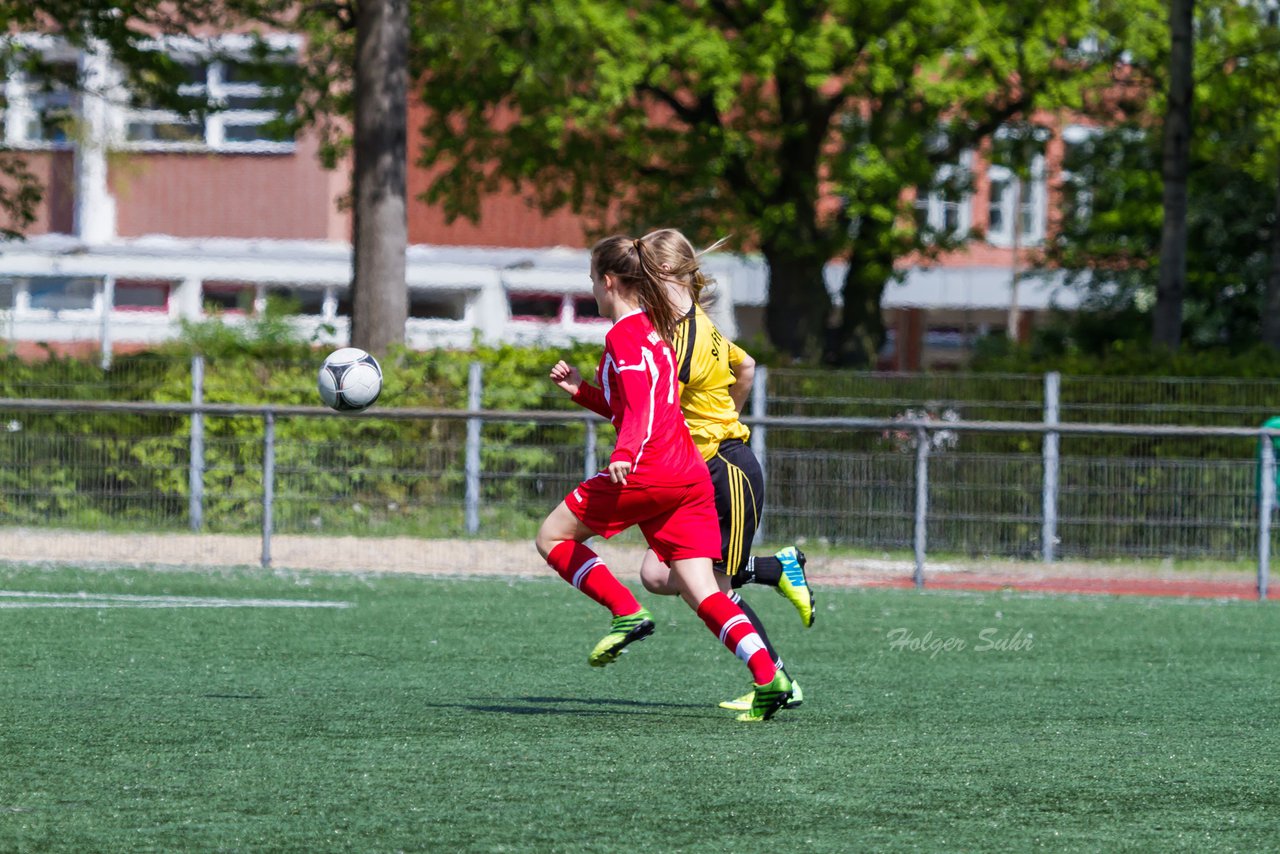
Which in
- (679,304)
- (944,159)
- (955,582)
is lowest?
(955,582)

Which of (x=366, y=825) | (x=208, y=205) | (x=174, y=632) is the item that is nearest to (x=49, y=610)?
(x=174, y=632)

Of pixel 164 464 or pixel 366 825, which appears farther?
pixel 164 464

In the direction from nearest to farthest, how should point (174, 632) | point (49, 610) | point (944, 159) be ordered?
point (174, 632), point (49, 610), point (944, 159)

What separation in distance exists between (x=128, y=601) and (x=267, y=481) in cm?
346

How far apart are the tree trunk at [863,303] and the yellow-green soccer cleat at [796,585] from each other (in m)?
23.2

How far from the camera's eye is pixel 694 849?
4656 mm

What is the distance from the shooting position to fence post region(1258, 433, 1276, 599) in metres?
14.3

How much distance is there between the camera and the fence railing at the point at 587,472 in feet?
50.1

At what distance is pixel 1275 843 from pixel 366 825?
2.37m

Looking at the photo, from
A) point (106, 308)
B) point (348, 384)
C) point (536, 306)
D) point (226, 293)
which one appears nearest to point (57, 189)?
point (226, 293)

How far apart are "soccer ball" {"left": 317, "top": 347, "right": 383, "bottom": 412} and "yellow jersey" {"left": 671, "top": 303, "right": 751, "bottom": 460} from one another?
7.63ft

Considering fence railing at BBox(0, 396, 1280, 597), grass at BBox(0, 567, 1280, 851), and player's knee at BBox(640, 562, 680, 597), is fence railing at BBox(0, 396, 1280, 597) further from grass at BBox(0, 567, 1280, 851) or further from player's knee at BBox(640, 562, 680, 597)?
player's knee at BBox(640, 562, 680, 597)

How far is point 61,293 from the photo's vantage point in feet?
124

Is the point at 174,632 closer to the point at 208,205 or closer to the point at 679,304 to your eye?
the point at 679,304
